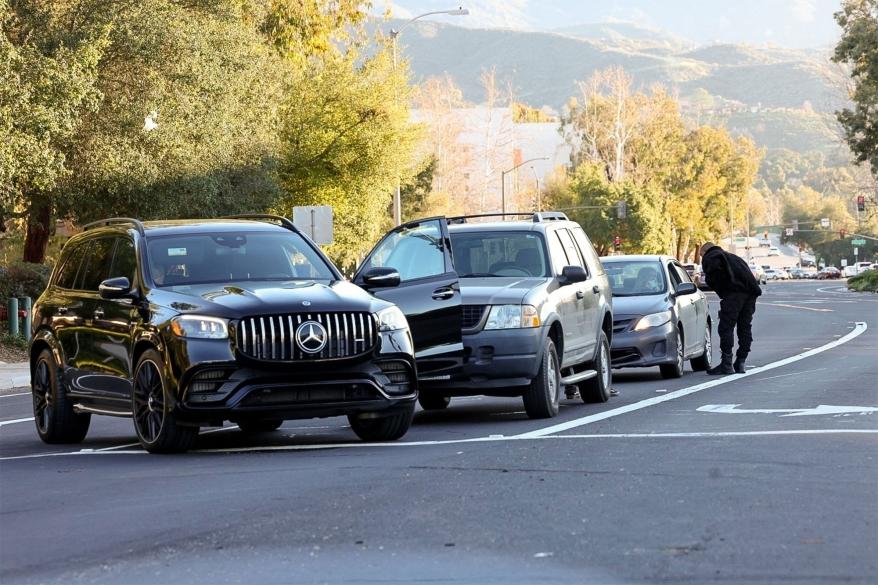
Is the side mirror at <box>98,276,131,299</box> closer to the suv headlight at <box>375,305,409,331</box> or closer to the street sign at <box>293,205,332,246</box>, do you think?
the suv headlight at <box>375,305,409,331</box>

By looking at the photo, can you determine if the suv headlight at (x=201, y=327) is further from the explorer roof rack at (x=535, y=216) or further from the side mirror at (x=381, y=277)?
the explorer roof rack at (x=535, y=216)

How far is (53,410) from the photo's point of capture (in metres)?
13.5

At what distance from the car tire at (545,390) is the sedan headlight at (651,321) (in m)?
5.60

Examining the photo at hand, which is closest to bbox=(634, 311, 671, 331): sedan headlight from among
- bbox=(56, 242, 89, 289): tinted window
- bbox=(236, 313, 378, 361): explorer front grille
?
bbox=(56, 242, 89, 289): tinted window

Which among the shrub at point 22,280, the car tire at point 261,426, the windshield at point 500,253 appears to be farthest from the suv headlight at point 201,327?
the shrub at point 22,280

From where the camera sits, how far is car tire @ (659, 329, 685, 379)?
67.8 feet

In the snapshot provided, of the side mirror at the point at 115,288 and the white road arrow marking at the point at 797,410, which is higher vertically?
the side mirror at the point at 115,288

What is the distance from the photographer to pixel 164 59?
36938 mm

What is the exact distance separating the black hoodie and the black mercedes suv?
741 centimetres

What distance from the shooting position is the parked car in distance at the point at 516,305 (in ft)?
46.8

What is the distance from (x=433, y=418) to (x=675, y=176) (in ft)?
365

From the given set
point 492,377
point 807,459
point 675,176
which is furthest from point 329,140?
point 675,176

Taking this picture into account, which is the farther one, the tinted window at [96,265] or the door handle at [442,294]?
the door handle at [442,294]

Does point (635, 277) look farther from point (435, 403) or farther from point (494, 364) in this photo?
point (494, 364)
